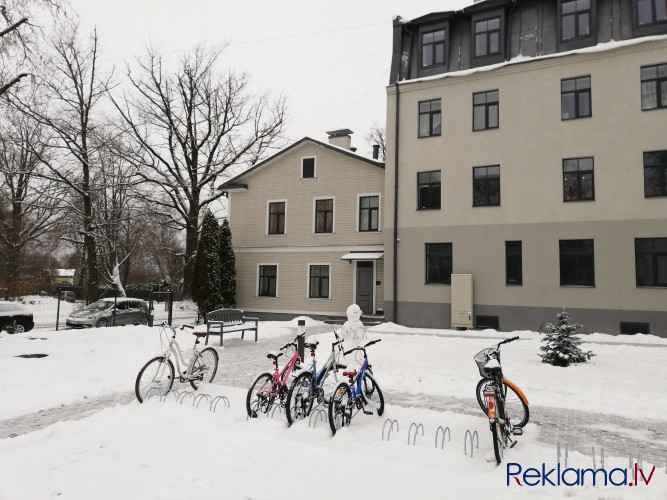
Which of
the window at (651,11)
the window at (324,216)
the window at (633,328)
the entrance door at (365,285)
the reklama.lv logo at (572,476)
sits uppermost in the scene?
the window at (651,11)

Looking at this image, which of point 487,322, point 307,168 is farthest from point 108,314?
point 487,322

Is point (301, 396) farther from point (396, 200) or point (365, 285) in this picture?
point (365, 285)

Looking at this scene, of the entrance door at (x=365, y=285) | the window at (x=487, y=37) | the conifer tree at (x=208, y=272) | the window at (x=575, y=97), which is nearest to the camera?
the window at (x=575, y=97)

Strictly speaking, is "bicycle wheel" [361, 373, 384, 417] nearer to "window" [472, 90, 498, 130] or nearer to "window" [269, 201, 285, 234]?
"window" [472, 90, 498, 130]

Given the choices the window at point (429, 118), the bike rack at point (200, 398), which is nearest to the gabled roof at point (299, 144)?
the window at point (429, 118)

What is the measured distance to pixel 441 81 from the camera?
1862cm

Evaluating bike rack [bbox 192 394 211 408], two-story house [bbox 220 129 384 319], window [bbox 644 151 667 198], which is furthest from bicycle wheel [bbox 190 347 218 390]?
window [bbox 644 151 667 198]

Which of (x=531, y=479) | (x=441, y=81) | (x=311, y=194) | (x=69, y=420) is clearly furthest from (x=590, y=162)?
(x=69, y=420)

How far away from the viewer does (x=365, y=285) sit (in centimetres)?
2114

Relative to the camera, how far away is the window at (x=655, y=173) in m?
15.2

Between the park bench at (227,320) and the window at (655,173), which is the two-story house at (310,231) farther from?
the window at (655,173)

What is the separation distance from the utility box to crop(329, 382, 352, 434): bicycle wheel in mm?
12226

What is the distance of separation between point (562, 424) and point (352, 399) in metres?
2.97

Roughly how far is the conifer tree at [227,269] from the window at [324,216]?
4661 mm
